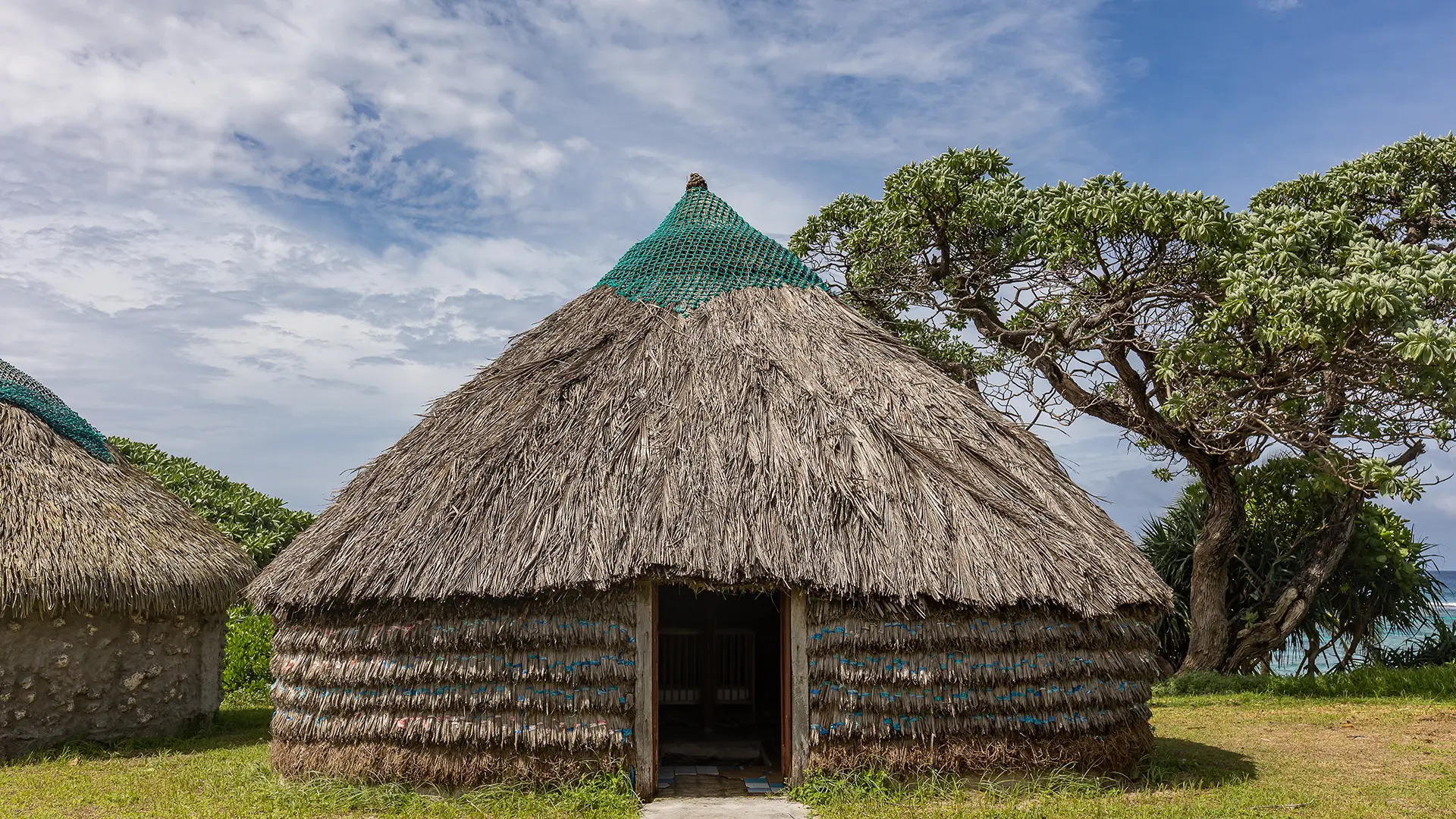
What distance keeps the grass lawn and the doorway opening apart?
3.61 metres

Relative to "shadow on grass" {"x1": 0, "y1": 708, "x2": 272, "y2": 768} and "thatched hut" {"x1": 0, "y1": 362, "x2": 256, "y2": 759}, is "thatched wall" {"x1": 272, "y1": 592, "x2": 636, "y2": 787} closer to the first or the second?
"shadow on grass" {"x1": 0, "y1": 708, "x2": 272, "y2": 768}

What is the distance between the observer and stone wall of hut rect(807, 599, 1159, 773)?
7.75 meters

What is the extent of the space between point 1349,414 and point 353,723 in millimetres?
11969

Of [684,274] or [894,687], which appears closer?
[894,687]

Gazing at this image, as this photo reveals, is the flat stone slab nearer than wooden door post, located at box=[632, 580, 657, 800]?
Yes

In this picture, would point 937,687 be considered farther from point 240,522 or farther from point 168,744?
point 240,522

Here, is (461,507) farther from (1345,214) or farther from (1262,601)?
(1262,601)

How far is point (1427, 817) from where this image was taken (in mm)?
7574

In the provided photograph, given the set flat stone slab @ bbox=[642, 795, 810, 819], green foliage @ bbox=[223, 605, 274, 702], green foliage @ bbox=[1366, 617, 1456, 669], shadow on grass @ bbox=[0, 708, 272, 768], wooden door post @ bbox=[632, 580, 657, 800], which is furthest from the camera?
green foliage @ bbox=[1366, 617, 1456, 669]

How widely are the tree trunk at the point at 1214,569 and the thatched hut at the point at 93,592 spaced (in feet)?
41.5

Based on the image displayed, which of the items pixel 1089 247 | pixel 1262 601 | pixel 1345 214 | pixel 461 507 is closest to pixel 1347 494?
pixel 1262 601

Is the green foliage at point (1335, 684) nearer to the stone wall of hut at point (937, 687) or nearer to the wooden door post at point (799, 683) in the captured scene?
the stone wall of hut at point (937, 687)

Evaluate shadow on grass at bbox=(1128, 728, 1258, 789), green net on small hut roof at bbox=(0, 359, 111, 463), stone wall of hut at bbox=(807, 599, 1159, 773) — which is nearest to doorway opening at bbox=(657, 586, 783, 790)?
stone wall of hut at bbox=(807, 599, 1159, 773)

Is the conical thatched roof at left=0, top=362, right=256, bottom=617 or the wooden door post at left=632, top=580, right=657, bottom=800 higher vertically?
the conical thatched roof at left=0, top=362, right=256, bottom=617
